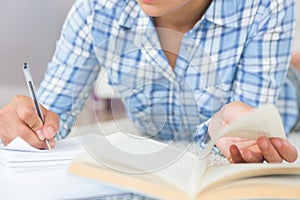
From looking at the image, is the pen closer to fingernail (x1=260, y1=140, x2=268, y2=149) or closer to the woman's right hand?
the woman's right hand

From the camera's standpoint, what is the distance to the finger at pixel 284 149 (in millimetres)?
861

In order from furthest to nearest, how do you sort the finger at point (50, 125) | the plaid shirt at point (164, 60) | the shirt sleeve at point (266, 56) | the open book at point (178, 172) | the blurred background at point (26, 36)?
1. the blurred background at point (26, 36)
2. the shirt sleeve at point (266, 56)
3. the plaid shirt at point (164, 60)
4. the finger at point (50, 125)
5. the open book at point (178, 172)

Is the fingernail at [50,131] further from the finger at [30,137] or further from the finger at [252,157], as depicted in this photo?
the finger at [252,157]

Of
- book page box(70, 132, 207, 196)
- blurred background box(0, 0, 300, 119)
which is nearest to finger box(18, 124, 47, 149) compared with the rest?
book page box(70, 132, 207, 196)

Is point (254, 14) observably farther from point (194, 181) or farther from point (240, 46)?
point (194, 181)

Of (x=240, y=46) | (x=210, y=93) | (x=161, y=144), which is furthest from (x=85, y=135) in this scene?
(x=240, y=46)

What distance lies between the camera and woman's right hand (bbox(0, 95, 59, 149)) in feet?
3.10

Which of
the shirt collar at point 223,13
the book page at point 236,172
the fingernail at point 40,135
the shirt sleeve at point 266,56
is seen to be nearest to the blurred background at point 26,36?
the shirt collar at point 223,13

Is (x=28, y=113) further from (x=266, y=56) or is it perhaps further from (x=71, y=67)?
(x=266, y=56)

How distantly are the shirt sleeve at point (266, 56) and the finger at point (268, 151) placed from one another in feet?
1.31

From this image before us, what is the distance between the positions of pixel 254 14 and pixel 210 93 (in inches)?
15.8

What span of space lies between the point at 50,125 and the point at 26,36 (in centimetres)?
212

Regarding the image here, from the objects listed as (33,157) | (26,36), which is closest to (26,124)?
(33,157)

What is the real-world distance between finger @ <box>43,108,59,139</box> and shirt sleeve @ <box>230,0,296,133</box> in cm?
46
